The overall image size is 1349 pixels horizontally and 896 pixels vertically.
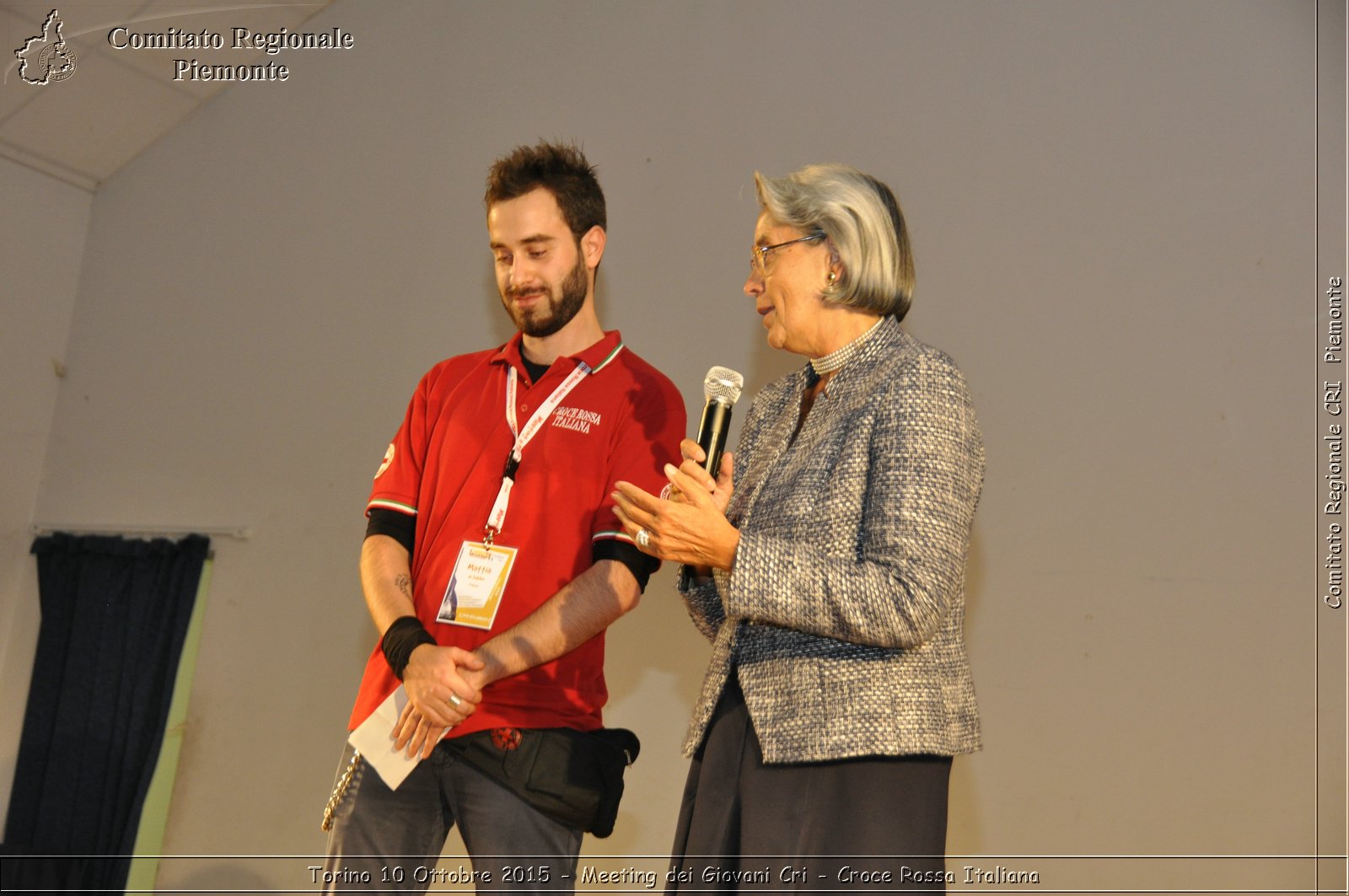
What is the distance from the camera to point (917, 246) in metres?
3.25

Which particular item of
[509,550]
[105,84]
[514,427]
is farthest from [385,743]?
[105,84]

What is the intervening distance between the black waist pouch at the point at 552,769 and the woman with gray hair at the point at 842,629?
0.39 meters

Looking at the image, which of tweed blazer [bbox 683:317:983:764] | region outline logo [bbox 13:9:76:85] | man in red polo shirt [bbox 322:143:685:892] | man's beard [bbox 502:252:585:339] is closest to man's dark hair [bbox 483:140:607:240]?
man in red polo shirt [bbox 322:143:685:892]

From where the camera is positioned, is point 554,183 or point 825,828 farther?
point 554,183

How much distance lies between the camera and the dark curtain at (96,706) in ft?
14.4

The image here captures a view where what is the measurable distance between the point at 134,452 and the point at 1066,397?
3.86m

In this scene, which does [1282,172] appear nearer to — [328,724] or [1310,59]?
[1310,59]

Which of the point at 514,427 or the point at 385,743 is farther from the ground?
the point at 514,427

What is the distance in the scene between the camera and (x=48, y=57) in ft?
15.5

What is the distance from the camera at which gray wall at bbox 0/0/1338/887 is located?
2729mm

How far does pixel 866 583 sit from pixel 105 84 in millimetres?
4646

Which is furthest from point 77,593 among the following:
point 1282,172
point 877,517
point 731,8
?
point 1282,172

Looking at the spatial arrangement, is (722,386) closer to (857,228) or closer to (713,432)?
(713,432)

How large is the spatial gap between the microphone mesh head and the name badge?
0.62 meters
